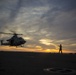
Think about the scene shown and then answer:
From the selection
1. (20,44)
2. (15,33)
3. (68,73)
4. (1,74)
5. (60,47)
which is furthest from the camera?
(15,33)

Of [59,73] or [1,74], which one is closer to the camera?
[1,74]

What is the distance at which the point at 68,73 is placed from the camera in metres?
22.2

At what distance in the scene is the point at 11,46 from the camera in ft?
272

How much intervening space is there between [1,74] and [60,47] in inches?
1738

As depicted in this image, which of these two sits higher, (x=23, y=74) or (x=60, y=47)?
(x=60, y=47)

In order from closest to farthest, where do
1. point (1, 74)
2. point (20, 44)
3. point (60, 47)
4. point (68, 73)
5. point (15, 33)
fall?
point (1, 74)
point (68, 73)
point (60, 47)
point (20, 44)
point (15, 33)

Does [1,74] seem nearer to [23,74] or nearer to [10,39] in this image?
[23,74]

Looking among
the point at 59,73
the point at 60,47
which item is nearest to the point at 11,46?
the point at 60,47

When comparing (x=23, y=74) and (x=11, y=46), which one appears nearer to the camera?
(x=23, y=74)

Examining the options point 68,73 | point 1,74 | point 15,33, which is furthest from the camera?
point 15,33

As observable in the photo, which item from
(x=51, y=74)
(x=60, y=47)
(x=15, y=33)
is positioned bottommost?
(x=51, y=74)

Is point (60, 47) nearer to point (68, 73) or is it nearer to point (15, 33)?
point (15, 33)

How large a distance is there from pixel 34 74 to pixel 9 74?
231 cm

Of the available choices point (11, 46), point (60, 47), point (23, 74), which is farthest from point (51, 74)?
point (11, 46)
